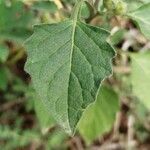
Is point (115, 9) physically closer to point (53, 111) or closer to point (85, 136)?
point (53, 111)

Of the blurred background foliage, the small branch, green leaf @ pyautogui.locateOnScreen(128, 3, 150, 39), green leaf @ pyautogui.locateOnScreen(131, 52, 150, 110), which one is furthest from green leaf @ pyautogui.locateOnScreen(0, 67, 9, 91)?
green leaf @ pyautogui.locateOnScreen(128, 3, 150, 39)

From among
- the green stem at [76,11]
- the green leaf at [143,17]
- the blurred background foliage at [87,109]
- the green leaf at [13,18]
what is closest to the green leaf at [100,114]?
the blurred background foliage at [87,109]

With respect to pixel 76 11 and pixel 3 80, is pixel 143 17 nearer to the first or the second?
pixel 76 11

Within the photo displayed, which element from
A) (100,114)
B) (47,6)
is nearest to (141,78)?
(100,114)

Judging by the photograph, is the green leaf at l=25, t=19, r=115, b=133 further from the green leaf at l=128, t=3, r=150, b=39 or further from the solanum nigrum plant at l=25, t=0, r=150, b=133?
the green leaf at l=128, t=3, r=150, b=39

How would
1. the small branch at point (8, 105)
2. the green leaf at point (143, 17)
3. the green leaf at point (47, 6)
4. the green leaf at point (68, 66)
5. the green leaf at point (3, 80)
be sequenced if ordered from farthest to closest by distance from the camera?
the small branch at point (8, 105) < the green leaf at point (3, 80) < the green leaf at point (47, 6) < the green leaf at point (143, 17) < the green leaf at point (68, 66)

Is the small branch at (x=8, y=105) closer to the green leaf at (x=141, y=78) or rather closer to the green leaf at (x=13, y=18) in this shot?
the green leaf at (x=13, y=18)

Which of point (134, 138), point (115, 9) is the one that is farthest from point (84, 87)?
point (134, 138)
